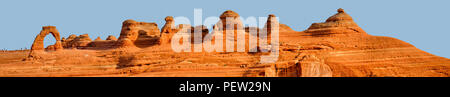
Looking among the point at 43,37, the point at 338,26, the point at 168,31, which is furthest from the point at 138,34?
the point at 338,26

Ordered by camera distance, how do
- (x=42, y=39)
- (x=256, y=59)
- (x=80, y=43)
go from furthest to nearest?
(x=80, y=43), (x=42, y=39), (x=256, y=59)

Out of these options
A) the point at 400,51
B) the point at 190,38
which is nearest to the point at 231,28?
the point at 190,38

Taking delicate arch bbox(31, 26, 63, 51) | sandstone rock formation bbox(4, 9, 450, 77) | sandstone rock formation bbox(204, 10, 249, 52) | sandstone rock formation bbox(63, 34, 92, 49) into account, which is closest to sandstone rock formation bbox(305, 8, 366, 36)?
sandstone rock formation bbox(4, 9, 450, 77)

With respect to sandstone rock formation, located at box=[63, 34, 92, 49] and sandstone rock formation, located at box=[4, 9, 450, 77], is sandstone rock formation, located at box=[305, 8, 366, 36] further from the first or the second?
sandstone rock formation, located at box=[63, 34, 92, 49]

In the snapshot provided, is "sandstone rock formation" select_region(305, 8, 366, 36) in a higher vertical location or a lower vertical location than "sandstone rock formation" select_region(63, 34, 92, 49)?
higher

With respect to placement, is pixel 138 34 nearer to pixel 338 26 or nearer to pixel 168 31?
pixel 168 31

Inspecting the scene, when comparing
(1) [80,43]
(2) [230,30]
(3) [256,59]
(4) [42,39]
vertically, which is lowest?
(3) [256,59]

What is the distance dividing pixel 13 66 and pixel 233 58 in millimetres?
17576

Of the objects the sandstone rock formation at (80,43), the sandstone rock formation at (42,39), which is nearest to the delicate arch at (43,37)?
the sandstone rock formation at (42,39)

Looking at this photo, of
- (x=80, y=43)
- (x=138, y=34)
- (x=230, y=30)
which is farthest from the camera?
(x=80, y=43)

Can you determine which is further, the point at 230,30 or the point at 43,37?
the point at 43,37
